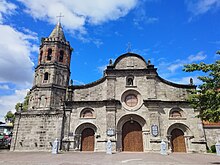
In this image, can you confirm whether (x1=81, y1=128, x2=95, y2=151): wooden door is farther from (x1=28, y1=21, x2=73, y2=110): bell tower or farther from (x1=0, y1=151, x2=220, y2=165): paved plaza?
(x1=28, y1=21, x2=73, y2=110): bell tower

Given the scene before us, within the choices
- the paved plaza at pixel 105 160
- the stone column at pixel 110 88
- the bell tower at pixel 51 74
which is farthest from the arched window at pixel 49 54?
the paved plaza at pixel 105 160

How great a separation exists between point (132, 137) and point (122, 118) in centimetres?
228

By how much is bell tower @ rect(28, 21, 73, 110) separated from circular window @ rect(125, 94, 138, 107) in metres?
10.8

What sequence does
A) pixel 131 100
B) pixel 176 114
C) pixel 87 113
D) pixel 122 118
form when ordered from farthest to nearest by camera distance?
pixel 131 100 < pixel 87 113 < pixel 176 114 < pixel 122 118

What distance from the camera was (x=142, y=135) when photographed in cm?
1909

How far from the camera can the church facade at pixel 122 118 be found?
18.7 meters

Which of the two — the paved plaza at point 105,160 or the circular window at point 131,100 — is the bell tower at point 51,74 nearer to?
the circular window at point 131,100

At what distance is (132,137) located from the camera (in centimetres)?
1928

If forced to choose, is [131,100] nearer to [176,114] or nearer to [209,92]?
[176,114]

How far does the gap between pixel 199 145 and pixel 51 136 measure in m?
15.6

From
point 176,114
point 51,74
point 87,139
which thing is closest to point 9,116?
point 51,74

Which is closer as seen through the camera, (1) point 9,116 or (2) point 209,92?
(2) point 209,92

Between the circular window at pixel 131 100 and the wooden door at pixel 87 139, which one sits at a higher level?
the circular window at pixel 131 100

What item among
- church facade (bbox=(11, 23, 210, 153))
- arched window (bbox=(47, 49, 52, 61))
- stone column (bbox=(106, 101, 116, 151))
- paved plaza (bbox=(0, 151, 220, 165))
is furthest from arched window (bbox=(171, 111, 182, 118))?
arched window (bbox=(47, 49, 52, 61))
